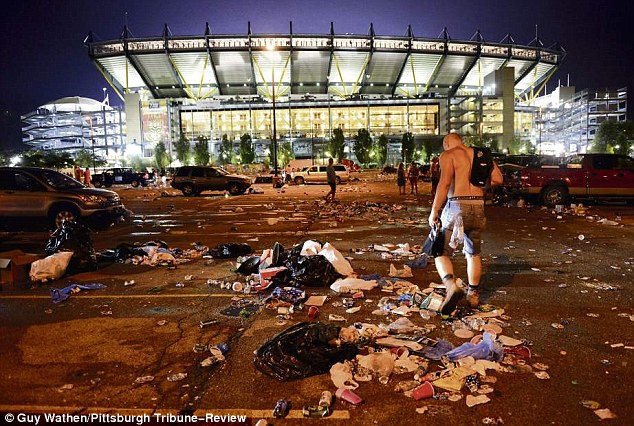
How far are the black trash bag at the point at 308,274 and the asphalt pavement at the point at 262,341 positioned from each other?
8.2 inches

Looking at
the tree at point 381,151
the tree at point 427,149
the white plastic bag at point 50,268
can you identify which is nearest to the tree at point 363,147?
the tree at point 381,151

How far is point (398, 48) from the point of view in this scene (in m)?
78.1

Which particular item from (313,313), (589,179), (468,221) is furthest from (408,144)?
(313,313)

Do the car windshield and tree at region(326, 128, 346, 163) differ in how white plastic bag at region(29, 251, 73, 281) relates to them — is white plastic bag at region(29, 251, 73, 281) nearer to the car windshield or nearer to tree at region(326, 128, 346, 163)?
the car windshield

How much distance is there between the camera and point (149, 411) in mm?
2777

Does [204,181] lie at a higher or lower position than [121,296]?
higher

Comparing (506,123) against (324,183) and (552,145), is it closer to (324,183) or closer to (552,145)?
(552,145)

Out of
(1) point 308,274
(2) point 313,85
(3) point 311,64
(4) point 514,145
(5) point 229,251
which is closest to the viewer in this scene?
(1) point 308,274

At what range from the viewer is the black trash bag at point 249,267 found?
20.9 ft

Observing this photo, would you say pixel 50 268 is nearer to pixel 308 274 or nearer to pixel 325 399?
pixel 308 274

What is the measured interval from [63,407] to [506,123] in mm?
87790

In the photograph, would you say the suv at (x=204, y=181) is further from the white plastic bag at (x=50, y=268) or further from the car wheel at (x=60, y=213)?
the white plastic bag at (x=50, y=268)

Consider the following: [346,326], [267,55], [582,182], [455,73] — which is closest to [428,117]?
[455,73]

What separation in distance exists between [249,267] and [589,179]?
13.7 meters
